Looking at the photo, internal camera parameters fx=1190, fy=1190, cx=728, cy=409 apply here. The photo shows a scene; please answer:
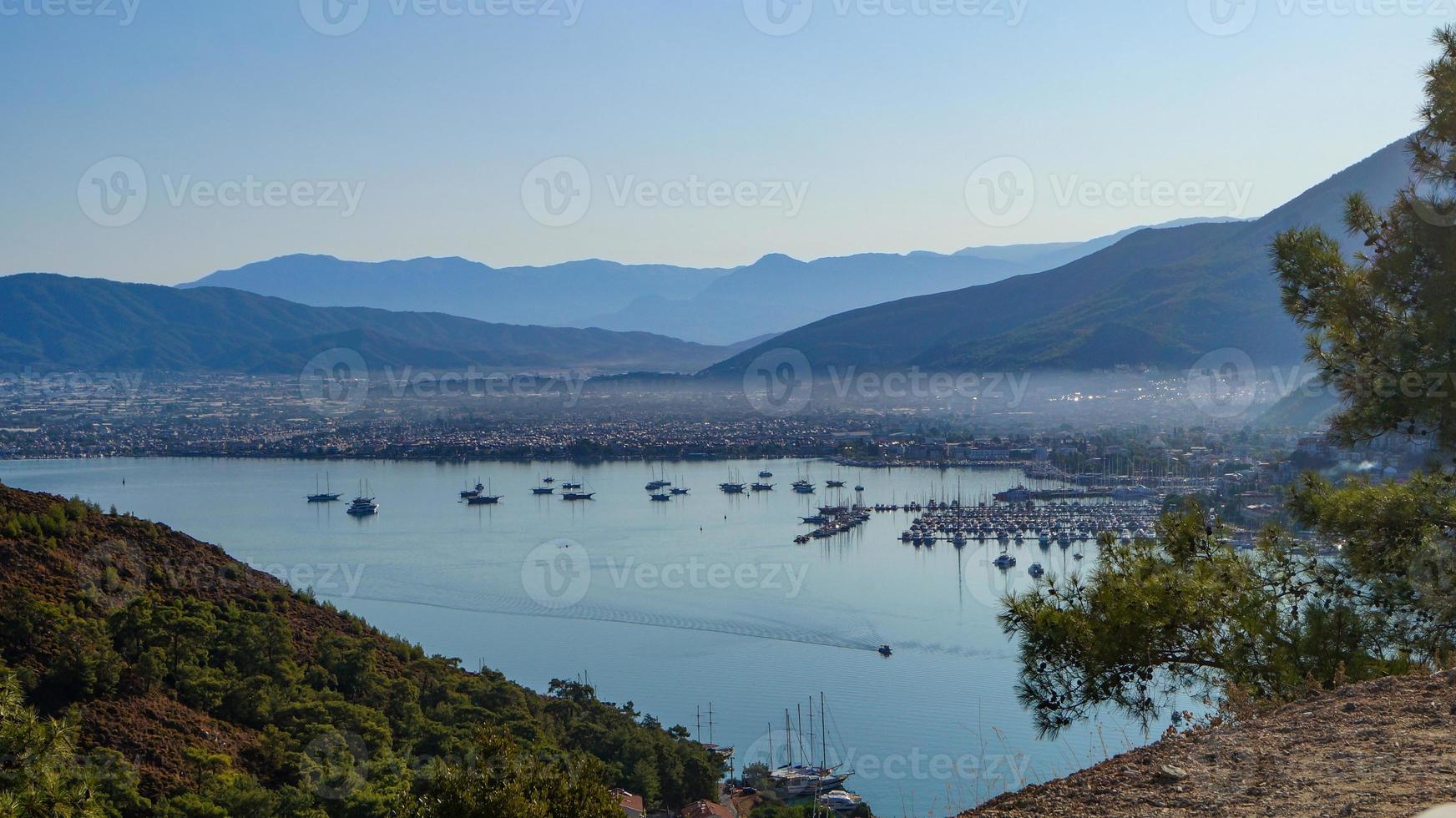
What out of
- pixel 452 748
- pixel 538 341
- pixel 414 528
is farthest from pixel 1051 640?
pixel 538 341

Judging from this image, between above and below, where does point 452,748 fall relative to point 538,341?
below

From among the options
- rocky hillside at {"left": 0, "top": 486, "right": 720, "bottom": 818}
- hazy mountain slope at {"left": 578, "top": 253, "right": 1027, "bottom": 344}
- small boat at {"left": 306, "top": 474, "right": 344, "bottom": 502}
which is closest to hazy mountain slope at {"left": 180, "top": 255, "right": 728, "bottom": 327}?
hazy mountain slope at {"left": 578, "top": 253, "right": 1027, "bottom": 344}

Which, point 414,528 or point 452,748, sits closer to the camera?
point 452,748

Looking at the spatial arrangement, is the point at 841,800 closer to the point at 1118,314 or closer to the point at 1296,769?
the point at 1296,769

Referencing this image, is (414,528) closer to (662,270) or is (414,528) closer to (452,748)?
(452,748)

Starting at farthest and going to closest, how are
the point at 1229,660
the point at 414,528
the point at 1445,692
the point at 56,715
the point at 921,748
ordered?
1. the point at 414,528
2. the point at 921,748
3. the point at 56,715
4. the point at 1229,660
5. the point at 1445,692

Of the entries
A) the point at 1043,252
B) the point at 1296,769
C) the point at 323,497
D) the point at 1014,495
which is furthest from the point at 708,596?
the point at 1043,252

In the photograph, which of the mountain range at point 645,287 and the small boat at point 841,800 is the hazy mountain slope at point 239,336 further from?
the small boat at point 841,800
